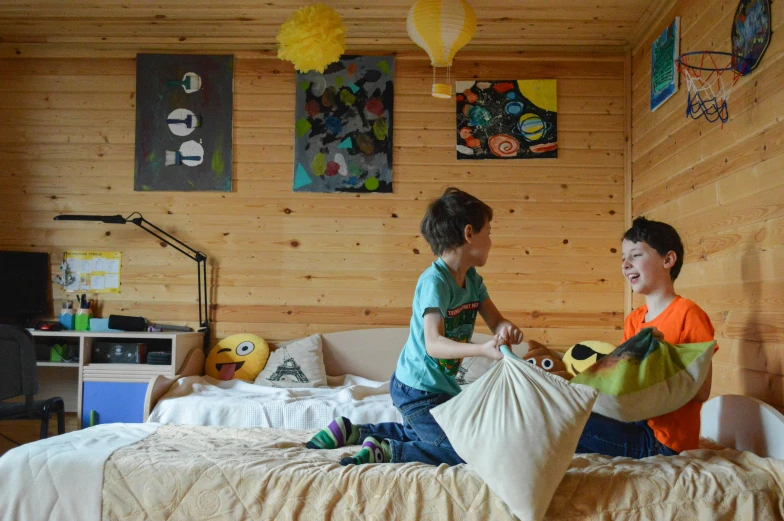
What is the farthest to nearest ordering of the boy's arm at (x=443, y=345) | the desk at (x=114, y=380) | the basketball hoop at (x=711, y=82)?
the desk at (x=114, y=380) < the basketball hoop at (x=711, y=82) < the boy's arm at (x=443, y=345)

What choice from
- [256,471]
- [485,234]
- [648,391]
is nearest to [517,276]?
[485,234]

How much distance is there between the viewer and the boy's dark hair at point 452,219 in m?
1.86

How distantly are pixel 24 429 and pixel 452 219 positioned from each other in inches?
119

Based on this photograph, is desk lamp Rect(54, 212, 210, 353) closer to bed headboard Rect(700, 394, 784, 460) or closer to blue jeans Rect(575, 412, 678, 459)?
blue jeans Rect(575, 412, 678, 459)

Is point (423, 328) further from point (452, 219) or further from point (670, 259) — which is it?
point (670, 259)

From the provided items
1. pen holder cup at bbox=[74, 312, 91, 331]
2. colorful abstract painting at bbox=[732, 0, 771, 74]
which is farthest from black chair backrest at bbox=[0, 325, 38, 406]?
colorful abstract painting at bbox=[732, 0, 771, 74]

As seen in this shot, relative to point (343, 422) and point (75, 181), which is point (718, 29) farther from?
point (75, 181)

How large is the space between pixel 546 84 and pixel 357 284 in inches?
58.3

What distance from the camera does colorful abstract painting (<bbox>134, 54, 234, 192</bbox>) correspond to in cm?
370

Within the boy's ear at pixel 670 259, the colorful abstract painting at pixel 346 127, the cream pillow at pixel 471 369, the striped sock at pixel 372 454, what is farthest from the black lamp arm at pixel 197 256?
the boy's ear at pixel 670 259

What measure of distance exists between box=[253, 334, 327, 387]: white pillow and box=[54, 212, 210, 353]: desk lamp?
17.3 inches

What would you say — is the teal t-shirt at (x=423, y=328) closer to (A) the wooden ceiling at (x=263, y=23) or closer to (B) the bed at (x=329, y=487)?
(B) the bed at (x=329, y=487)

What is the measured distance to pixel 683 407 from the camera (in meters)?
1.75

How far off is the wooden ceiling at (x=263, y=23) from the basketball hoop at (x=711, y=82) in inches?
25.5
